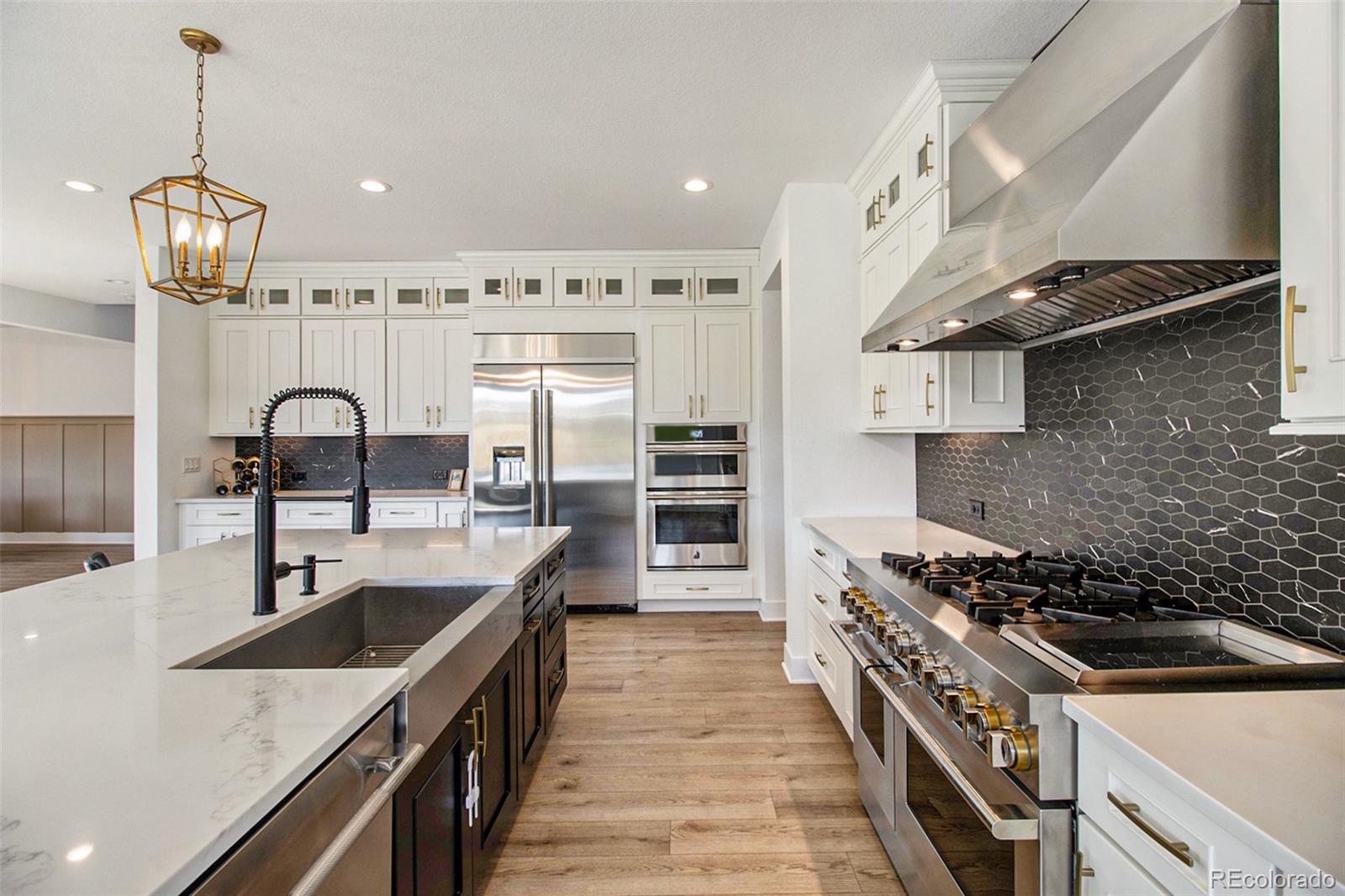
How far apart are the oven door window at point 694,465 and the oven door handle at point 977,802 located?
119 inches

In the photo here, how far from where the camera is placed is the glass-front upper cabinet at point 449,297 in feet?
16.1

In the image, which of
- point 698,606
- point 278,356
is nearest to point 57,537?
point 278,356

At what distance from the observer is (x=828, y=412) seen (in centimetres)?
332

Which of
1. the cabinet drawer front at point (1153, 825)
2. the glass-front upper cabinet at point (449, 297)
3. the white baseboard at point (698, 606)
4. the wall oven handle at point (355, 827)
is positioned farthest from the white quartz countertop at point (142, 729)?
the glass-front upper cabinet at point (449, 297)

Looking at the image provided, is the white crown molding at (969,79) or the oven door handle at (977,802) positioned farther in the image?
the white crown molding at (969,79)

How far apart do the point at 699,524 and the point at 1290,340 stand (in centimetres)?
385

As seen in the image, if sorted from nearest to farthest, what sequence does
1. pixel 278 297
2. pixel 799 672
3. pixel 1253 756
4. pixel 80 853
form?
pixel 80 853 < pixel 1253 756 < pixel 799 672 < pixel 278 297

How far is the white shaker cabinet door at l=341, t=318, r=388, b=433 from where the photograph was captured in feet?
16.0

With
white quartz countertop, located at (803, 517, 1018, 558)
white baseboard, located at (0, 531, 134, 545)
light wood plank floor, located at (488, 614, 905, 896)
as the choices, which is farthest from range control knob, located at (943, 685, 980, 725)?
white baseboard, located at (0, 531, 134, 545)

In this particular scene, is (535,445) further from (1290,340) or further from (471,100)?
(1290,340)

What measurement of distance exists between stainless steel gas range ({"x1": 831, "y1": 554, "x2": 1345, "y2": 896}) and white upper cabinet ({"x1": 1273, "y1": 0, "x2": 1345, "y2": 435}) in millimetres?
487

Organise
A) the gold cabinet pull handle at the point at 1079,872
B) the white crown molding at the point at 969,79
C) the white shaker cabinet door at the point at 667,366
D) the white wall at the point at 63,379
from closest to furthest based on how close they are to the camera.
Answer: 1. the gold cabinet pull handle at the point at 1079,872
2. the white crown molding at the point at 969,79
3. the white shaker cabinet door at the point at 667,366
4. the white wall at the point at 63,379

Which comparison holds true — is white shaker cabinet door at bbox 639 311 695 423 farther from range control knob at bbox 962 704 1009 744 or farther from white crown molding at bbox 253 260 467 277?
range control knob at bbox 962 704 1009 744

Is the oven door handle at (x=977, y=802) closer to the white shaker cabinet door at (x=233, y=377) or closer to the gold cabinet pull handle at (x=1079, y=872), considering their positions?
the gold cabinet pull handle at (x=1079, y=872)
